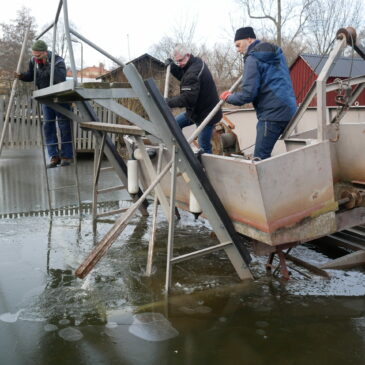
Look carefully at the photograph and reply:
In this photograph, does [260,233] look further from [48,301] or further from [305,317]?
[48,301]

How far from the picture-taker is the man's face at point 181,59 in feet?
16.4

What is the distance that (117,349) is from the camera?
308 cm

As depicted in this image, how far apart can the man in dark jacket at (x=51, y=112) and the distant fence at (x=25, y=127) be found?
1891mm

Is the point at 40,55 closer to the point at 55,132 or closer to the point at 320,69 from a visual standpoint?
the point at 55,132

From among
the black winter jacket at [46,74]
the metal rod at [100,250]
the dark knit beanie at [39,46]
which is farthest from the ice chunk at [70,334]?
the dark knit beanie at [39,46]

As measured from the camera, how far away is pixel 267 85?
4391mm

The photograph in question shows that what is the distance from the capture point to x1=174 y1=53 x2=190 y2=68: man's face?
4.99m

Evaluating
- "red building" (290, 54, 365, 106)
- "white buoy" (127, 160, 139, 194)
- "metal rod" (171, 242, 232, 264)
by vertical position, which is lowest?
"metal rod" (171, 242, 232, 264)

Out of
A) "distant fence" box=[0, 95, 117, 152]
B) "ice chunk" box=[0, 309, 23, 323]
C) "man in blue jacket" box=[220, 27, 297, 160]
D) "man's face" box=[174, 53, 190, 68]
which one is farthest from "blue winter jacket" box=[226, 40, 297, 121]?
"distant fence" box=[0, 95, 117, 152]

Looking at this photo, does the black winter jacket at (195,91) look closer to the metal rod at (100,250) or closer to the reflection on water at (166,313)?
the metal rod at (100,250)

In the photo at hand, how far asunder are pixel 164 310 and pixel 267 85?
2361 mm

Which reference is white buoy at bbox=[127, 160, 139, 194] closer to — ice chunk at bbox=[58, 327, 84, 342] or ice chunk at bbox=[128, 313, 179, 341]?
ice chunk at bbox=[128, 313, 179, 341]

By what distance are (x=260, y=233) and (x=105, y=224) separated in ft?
10.4

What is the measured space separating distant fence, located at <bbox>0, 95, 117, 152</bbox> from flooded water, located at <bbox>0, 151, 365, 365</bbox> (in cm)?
455
